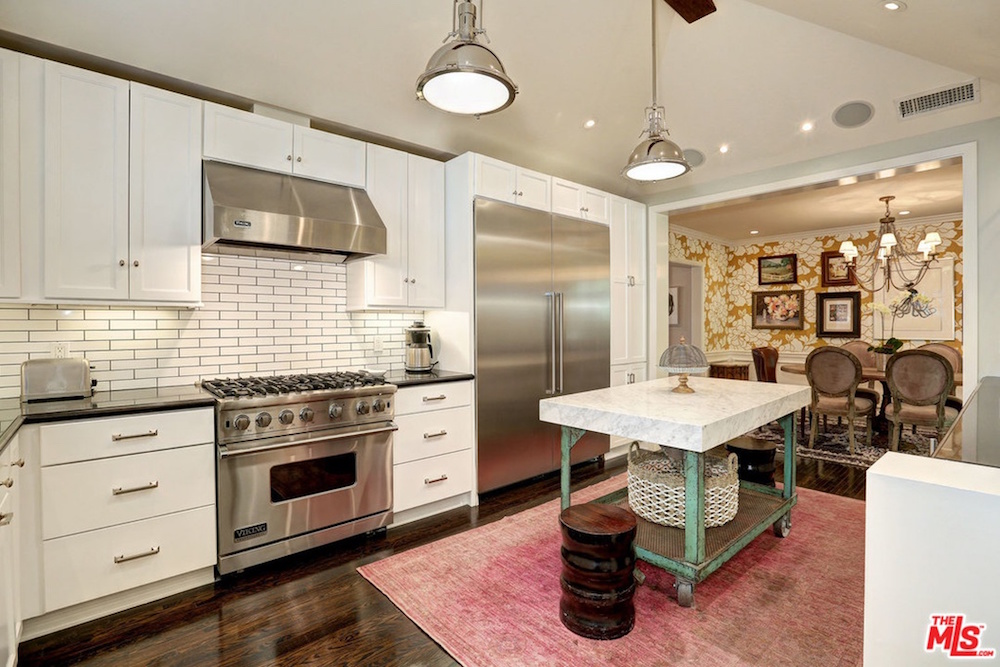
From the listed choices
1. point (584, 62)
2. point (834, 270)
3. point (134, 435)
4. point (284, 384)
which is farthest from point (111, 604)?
point (834, 270)

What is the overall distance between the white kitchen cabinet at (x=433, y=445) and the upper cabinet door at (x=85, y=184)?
1662 millimetres

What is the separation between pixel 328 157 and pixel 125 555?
2381mm

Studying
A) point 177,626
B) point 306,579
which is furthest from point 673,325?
point 177,626

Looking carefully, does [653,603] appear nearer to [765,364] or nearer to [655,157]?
[655,157]

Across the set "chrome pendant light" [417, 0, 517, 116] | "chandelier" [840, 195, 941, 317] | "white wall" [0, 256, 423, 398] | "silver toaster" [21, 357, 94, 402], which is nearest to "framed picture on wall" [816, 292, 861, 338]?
"chandelier" [840, 195, 941, 317]

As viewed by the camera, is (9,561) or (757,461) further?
(757,461)

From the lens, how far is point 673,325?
8.18 meters

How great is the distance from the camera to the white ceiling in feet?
8.13

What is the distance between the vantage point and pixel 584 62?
3516mm

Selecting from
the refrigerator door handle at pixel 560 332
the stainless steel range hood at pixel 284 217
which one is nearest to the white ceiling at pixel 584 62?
the stainless steel range hood at pixel 284 217

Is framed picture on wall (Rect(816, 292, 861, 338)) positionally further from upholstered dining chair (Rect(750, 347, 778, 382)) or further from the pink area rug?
the pink area rug

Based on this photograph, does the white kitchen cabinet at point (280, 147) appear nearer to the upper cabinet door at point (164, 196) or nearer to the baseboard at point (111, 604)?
the upper cabinet door at point (164, 196)

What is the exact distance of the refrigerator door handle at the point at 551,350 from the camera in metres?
3.98

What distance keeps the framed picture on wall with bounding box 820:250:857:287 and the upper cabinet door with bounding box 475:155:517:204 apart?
19.5 ft
